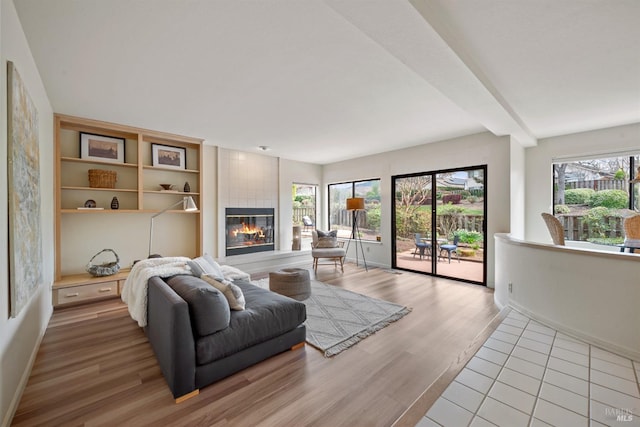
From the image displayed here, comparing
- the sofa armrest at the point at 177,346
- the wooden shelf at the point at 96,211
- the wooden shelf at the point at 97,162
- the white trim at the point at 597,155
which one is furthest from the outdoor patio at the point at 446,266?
the wooden shelf at the point at 97,162

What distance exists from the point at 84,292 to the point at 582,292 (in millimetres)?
5648

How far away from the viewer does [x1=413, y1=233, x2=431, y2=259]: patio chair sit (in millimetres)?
5125

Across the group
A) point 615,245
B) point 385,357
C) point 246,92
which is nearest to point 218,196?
point 246,92

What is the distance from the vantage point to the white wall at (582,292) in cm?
224

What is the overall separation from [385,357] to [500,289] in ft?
7.35

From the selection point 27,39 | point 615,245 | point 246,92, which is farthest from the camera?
point 615,245

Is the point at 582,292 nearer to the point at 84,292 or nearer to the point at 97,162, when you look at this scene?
the point at 84,292

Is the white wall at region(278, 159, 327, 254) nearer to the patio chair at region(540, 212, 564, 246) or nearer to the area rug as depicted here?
the area rug

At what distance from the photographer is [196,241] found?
478cm

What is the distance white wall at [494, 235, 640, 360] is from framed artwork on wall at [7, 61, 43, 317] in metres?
4.45

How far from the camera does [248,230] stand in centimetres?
565

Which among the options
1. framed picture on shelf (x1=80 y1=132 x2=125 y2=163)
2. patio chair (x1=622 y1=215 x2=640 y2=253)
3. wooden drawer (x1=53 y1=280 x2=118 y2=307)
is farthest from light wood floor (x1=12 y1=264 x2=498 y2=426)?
framed picture on shelf (x1=80 y1=132 x2=125 y2=163)

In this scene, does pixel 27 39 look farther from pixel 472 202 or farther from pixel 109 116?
pixel 472 202

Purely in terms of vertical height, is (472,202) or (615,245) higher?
(472,202)
